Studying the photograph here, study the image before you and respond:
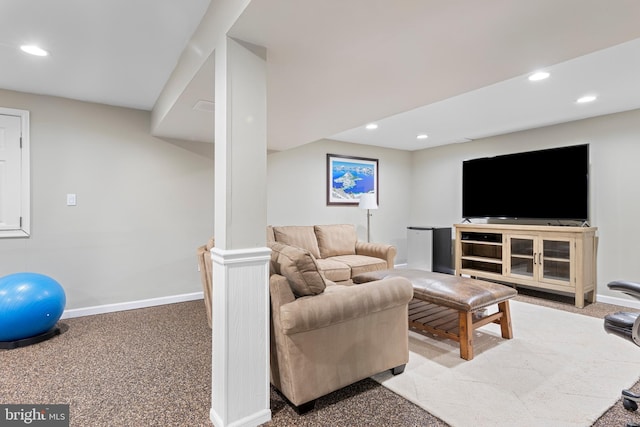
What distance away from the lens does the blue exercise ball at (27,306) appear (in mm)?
2459

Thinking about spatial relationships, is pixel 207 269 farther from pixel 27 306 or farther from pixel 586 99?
pixel 586 99

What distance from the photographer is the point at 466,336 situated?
93.4 inches

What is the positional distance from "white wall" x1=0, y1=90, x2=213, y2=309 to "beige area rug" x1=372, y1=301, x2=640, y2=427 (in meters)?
2.84

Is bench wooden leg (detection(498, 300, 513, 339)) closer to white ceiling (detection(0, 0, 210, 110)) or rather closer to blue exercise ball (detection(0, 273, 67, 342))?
white ceiling (detection(0, 0, 210, 110))

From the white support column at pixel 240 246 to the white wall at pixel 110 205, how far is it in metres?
2.47

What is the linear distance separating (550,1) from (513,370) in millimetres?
2166

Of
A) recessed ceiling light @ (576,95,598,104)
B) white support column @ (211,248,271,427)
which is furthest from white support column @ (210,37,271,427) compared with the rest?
recessed ceiling light @ (576,95,598,104)

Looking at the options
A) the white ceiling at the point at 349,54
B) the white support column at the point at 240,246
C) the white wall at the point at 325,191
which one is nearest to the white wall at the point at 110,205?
the white ceiling at the point at 349,54

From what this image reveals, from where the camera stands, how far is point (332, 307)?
5.80 ft

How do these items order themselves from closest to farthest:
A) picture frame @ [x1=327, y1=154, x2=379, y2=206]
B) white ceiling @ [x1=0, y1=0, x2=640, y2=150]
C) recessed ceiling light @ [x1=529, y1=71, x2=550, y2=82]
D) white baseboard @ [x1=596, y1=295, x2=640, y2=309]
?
white ceiling @ [x1=0, y1=0, x2=640, y2=150] < recessed ceiling light @ [x1=529, y1=71, x2=550, y2=82] < white baseboard @ [x1=596, y1=295, x2=640, y2=309] < picture frame @ [x1=327, y1=154, x2=379, y2=206]

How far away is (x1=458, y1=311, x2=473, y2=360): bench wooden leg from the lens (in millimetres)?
2355

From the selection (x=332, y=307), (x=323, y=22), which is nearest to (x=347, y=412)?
(x=332, y=307)

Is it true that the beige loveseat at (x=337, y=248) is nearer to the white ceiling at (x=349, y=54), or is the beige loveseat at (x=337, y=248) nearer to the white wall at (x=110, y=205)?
the white wall at (x=110, y=205)

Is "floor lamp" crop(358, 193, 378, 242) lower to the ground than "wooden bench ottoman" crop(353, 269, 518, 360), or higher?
higher
